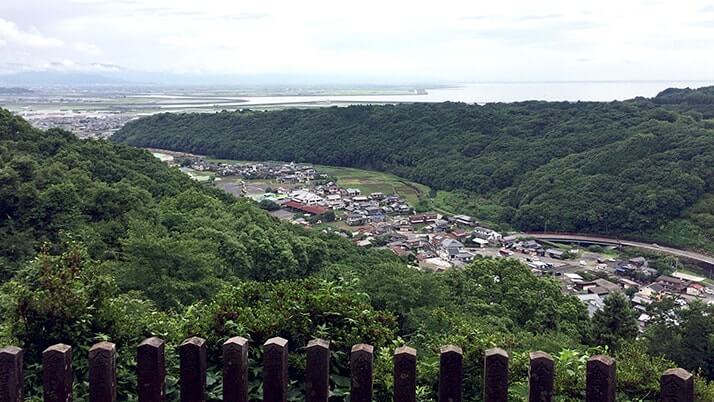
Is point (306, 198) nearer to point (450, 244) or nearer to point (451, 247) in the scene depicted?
point (450, 244)

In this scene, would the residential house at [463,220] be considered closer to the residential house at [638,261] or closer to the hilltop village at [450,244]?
the hilltop village at [450,244]

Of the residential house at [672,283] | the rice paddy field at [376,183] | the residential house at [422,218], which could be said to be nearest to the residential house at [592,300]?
the residential house at [672,283]

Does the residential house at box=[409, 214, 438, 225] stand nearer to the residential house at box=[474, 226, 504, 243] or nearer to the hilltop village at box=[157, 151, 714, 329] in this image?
the hilltop village at box=[157, 151, 714, 329]

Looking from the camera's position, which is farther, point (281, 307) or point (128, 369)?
point (281, 307)

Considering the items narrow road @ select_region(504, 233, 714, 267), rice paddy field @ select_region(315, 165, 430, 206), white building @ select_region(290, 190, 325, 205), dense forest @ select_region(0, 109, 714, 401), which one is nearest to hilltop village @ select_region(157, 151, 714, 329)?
white building @ select_region(290, 190, 325, 205)

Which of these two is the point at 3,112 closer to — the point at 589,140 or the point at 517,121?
the point at 589,140

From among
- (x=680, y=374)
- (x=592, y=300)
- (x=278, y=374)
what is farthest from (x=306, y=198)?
(x=680, y=374)

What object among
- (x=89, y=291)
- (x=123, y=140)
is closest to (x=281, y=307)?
(x=89, y=291)
